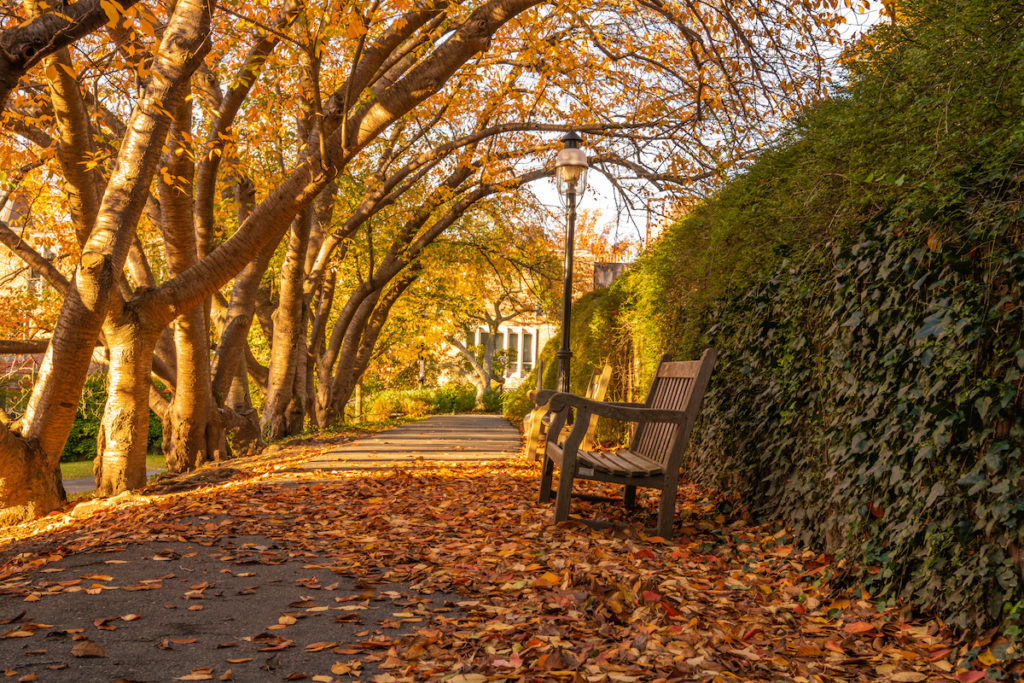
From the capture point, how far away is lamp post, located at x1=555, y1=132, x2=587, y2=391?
923cm

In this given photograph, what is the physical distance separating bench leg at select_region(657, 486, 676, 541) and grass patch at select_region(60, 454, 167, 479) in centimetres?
1589

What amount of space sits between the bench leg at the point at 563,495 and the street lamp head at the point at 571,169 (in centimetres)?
533

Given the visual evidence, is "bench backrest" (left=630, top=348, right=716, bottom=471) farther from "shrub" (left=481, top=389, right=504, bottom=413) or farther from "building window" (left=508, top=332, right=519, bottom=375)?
"building window" (left=508, top=332, right=519, bottom=375)

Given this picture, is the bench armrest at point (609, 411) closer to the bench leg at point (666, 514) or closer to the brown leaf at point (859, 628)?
the bench leg at point (666, 514)

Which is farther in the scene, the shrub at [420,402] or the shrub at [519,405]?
the shrub at [420,402]

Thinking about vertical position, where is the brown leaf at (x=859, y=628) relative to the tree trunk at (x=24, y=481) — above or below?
below

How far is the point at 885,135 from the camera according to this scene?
152 inches

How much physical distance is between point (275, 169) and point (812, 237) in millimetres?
15016

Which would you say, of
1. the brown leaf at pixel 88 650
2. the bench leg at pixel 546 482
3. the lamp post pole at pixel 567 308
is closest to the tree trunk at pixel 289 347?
the lamp post pole at pixel 567 308

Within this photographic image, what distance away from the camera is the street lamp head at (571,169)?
9.39 metres

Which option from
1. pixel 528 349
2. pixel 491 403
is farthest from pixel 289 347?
pixel 528 349

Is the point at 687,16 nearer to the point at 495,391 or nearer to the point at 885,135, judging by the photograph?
the point at 885,135

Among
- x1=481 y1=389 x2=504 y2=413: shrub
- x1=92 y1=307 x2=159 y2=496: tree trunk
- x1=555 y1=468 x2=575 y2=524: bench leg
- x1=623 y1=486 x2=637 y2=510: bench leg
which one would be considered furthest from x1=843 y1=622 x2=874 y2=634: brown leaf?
x1=481 y1=389 x2=504 y2=413: shrub

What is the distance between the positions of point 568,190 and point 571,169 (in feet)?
0.83
